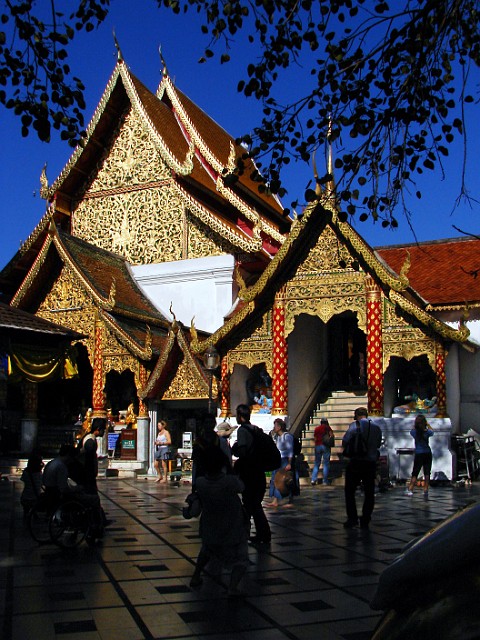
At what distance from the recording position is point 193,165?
19.5 meters

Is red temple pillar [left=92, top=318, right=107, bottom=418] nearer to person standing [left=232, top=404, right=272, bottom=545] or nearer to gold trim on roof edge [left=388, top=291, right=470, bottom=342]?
gold trim on roof edge [left=388, top=291, right=470, bottom=342]

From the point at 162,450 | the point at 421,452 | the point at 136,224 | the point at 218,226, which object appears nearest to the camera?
the point at 421,452

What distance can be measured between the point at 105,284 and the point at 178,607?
14262 millimetres

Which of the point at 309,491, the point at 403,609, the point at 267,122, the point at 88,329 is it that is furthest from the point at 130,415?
the point at 403,609

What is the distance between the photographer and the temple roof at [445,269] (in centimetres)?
1562

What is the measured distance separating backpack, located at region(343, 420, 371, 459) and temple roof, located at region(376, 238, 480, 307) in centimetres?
684

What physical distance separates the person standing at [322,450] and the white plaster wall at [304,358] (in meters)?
2.31

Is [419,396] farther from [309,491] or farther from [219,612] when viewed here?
[219,612]

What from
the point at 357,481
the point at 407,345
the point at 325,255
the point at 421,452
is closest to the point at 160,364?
the point at 325,255

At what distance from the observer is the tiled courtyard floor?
436 cm

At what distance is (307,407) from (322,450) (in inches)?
127

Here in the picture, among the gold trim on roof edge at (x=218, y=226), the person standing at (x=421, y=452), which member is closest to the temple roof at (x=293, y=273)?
the person standing at (x=421, y=452)

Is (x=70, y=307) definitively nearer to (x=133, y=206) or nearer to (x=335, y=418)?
(x=133, y=206)

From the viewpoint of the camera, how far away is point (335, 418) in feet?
54.4
